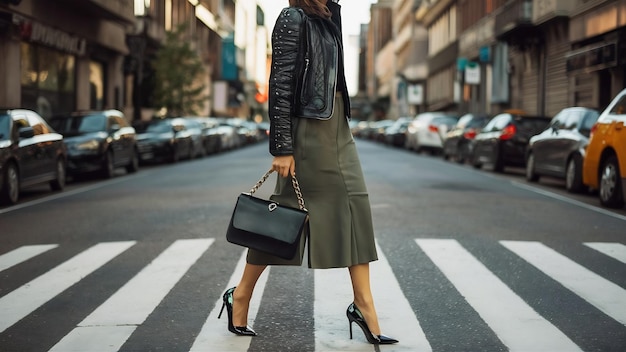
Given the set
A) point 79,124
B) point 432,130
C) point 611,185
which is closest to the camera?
point 611,185

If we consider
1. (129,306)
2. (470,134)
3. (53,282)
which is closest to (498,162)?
(470,134)

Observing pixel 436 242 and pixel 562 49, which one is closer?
pixel 436 242

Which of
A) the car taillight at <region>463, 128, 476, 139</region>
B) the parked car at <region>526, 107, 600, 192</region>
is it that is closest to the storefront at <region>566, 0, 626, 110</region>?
the car taillight at <region>463, 128, 476, 139</region>

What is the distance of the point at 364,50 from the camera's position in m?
196

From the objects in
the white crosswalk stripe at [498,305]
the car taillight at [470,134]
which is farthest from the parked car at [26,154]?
the car taillight at [470,134]

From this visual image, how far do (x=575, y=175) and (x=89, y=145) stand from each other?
968 centimetres

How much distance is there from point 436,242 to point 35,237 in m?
4.15

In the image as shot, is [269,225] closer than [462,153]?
Yes

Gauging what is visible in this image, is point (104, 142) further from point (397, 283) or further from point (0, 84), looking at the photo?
point (397, 283)

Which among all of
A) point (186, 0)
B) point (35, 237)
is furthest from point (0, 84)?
point (186, 0)

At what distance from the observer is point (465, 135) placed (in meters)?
27.9

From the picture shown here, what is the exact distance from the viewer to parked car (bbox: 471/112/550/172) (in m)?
22.3

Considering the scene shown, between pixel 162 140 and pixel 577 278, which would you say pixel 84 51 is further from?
pixel 577 278

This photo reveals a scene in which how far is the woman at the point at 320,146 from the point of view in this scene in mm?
4914
